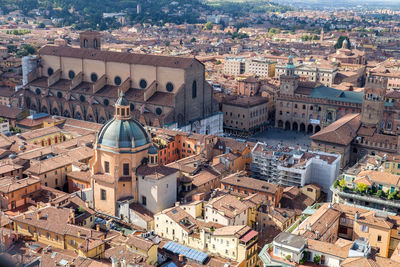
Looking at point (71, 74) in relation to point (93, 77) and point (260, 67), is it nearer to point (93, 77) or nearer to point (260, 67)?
point (93, 77)

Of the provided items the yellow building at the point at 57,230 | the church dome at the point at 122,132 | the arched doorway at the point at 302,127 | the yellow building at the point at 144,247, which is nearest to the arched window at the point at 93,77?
the church dome at the point at 122,132

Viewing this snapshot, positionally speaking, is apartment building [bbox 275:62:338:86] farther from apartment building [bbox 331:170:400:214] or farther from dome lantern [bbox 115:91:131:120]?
dome lantern [bbox 115:91:131:120]

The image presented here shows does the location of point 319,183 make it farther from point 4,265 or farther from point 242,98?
point 4,265

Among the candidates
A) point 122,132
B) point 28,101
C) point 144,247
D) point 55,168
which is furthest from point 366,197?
point 28,101

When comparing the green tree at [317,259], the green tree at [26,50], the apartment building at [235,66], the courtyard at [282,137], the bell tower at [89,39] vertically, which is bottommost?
the courtyard at [282,137]

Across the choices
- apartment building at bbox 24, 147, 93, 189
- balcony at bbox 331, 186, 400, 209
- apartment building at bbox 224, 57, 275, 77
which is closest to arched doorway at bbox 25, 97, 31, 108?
apartment building at bbox 24, 147, 93, 189

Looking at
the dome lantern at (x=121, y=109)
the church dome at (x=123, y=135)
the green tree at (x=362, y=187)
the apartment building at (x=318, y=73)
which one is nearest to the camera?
the green tree at (x=362, y=187)

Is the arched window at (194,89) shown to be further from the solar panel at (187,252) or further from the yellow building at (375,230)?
the yellow building at (375,230)
